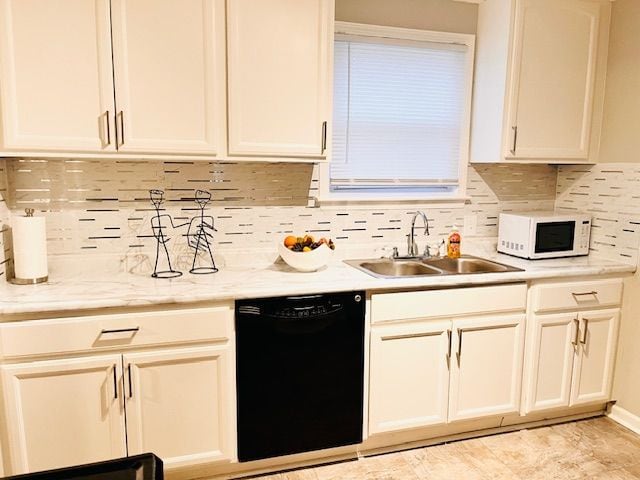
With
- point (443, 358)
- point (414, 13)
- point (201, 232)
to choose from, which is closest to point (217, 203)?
point (201, 232)

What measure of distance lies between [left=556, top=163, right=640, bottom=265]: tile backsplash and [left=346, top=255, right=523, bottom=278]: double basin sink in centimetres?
71

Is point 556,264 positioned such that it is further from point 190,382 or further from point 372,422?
point 190,382

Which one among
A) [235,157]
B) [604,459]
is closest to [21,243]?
[235,157]

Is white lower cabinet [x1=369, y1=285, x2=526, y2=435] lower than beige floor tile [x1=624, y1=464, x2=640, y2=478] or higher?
higher

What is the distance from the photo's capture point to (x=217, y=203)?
2.65m

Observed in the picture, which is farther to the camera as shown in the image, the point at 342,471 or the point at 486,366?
the point at 486,366

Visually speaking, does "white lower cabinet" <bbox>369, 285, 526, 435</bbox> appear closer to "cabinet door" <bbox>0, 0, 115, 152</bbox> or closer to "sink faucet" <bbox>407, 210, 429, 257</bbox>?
"sink faucet" <bbox>407, 210, 429, 257</bbox>

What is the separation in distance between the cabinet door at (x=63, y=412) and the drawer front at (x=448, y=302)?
1.18 m

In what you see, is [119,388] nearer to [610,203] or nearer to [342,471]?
[342,471]

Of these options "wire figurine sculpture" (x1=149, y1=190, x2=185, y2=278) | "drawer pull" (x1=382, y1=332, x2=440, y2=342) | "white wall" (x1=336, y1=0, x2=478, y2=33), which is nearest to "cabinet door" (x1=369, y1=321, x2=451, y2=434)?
"drawer pull" (x1=382, y1=332, x2=440, y2=342)

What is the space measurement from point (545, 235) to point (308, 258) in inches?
55.7

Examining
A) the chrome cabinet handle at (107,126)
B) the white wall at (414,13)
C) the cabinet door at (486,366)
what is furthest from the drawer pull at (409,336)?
the white wall at (414,13)

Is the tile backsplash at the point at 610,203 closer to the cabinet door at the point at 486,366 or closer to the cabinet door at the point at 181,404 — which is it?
the cabinet door at the point at 486,366

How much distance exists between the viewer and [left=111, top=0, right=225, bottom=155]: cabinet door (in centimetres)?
210
